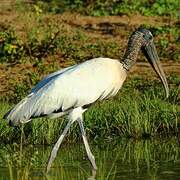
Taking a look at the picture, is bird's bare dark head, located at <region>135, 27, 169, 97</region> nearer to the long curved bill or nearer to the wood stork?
the long curved bill

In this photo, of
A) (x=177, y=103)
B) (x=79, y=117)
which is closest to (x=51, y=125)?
(x=79, y=117)

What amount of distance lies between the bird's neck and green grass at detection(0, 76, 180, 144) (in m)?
1.08

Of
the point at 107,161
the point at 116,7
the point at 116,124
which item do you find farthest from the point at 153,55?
the point at 116,7

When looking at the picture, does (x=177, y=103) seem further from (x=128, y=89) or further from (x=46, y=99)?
(x=46, y=99)

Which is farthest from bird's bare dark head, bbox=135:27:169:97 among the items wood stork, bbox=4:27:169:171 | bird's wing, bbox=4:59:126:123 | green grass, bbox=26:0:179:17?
green grass, bbox=26:0:179:17

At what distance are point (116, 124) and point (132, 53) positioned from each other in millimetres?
1336

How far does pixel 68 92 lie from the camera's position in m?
10.1

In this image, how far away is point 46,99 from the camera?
1000cm

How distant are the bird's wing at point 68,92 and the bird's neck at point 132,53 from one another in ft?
1.61

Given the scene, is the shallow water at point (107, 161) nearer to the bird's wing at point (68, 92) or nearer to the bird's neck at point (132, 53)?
the bird's wing at point (68, 92)

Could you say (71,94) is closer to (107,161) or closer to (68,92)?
(68,92)

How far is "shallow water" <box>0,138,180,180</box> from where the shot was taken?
9305mm

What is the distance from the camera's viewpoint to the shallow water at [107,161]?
930 cm

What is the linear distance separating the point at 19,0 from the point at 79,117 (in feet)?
29.1
